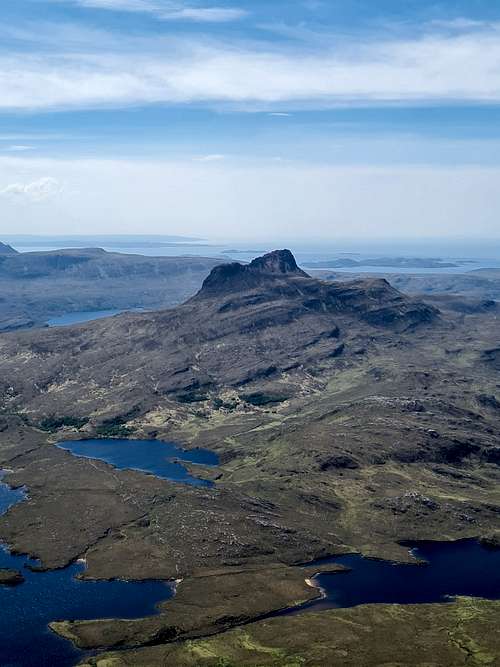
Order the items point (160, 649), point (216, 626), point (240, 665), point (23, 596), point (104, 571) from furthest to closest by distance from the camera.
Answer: point (104, 571), point (23, 596), point (216, 626), point (160, 649), point (240, 665)

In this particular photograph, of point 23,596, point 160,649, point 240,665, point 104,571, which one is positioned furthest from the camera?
point 104,571

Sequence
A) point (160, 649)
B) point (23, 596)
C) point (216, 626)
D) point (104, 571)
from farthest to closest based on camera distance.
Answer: point (104, 571) < point (23, 596) < point (216, 626) < point (160, 649)

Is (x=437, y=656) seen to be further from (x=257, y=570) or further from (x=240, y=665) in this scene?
(x=257, y=570)

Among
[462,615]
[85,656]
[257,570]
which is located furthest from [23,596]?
[462,615]

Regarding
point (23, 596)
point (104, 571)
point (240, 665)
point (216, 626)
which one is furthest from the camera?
point (104, 571)

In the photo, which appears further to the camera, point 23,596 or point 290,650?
point 23,596

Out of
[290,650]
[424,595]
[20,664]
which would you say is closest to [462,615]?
[424,595]

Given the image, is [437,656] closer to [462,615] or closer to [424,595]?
[462,615]

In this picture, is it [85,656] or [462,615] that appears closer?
[85,656]

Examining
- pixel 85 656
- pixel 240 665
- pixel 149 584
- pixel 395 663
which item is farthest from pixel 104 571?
pixel 395 663
